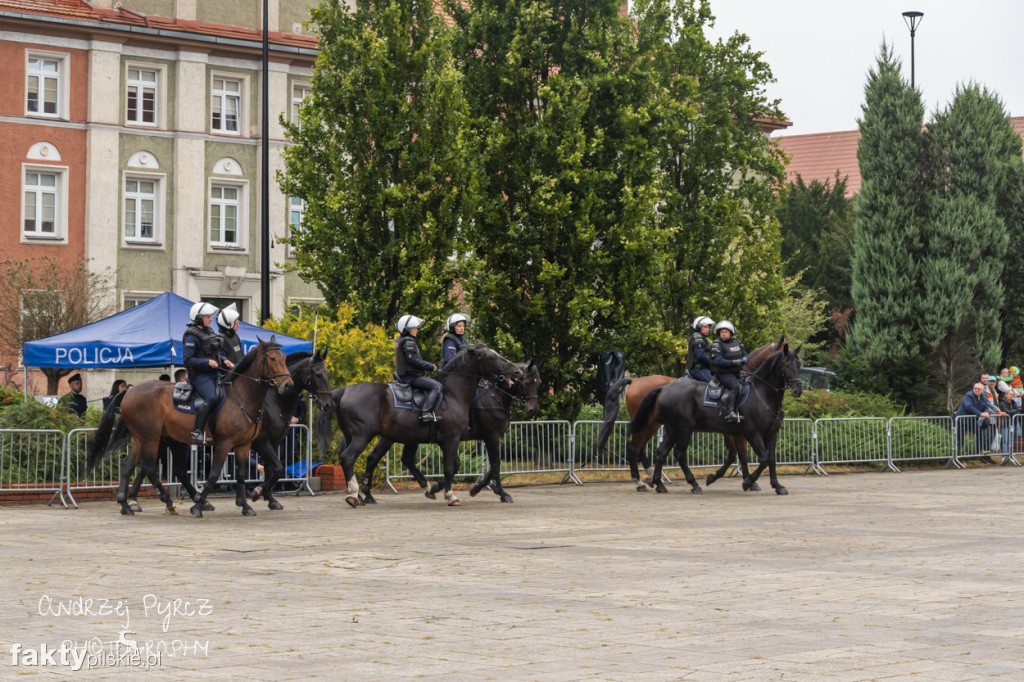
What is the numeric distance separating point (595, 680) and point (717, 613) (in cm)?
264

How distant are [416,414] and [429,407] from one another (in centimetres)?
20

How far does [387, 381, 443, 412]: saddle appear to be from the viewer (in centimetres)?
2031

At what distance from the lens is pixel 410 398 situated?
20328 mm

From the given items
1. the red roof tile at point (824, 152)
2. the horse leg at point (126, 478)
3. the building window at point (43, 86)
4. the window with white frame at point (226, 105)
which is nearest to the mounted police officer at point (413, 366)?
the horse leg at point (126, 478)

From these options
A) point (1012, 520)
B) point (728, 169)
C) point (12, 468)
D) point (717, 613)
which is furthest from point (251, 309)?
point (717, 613)

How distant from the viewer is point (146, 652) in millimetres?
8523

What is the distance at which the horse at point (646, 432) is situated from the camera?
915 inches

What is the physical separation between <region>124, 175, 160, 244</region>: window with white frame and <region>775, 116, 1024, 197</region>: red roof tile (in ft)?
135

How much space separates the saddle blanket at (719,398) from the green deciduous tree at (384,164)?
578cm

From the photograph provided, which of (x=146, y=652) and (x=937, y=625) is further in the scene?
(x=937, y=625)

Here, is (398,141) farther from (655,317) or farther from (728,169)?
(728,169)

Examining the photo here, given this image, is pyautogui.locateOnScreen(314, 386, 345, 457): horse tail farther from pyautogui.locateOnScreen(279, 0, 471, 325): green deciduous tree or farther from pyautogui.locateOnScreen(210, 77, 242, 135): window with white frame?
pyautogui.locateOnScreen(210, 77, 242, 135): window with white frame

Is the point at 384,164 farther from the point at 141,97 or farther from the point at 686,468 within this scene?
the point at 141,97

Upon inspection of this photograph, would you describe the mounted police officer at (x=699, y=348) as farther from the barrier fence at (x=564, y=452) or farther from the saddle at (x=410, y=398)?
the saddle at (x=410, y=398)
